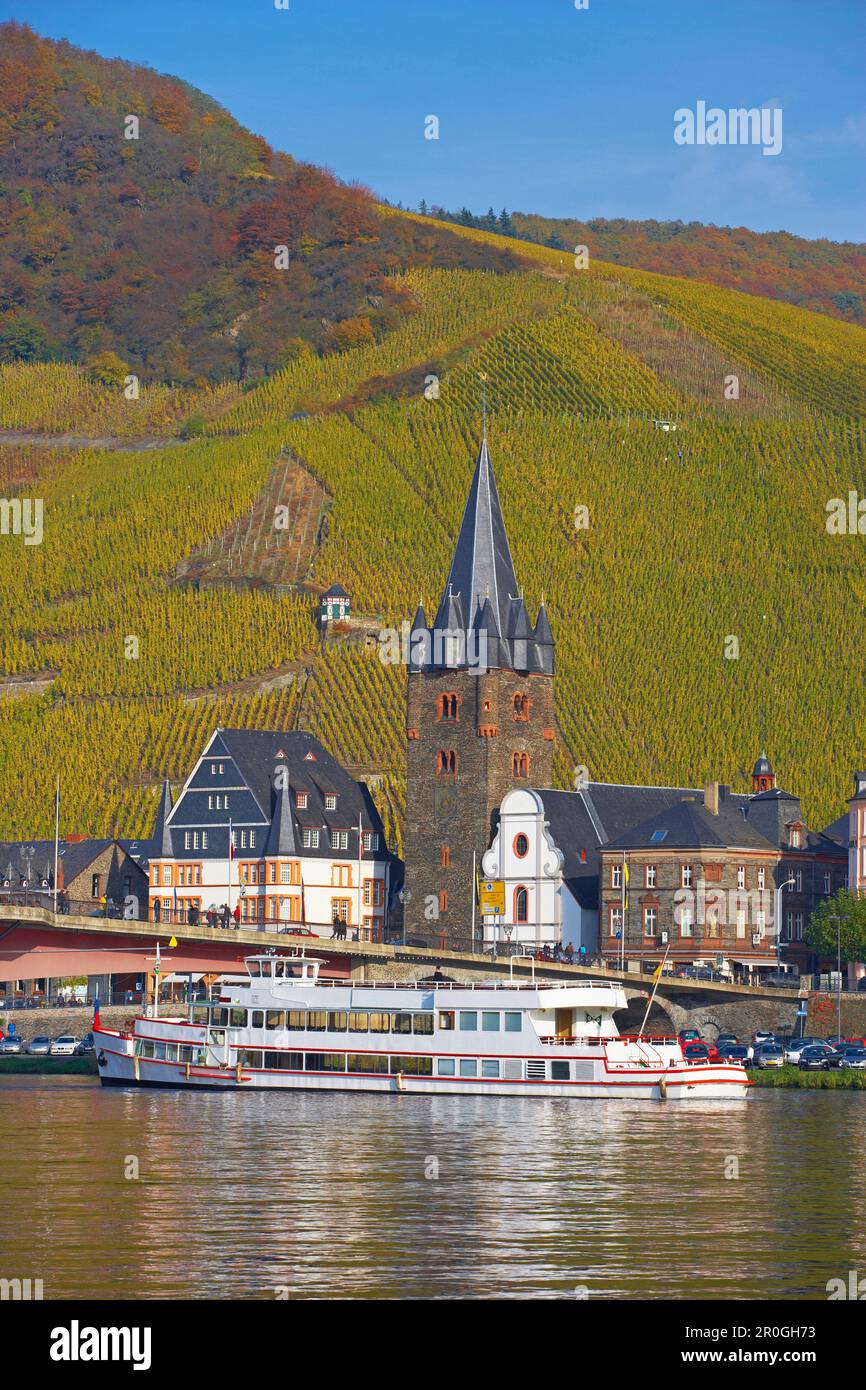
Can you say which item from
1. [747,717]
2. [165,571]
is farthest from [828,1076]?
[165,571]

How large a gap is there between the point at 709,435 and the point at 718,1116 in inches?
4607

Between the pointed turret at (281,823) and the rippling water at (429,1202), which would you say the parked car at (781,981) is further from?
the rippling water at (429,1202)

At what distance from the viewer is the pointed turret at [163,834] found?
130 metres

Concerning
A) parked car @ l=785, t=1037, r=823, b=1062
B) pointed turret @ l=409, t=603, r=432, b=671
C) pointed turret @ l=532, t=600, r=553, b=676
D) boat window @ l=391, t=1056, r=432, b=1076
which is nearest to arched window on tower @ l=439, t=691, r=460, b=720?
pointed turret @ l=409, t=603, r=432, b=671

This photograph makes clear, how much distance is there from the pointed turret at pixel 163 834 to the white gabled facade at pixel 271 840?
A: 0.16 feet

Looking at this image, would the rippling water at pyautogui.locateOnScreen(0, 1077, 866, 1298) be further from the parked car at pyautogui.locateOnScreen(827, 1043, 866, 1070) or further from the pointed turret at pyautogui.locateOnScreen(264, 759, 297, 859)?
the pointed turret at pyautogui.locateOnScreen(264, 759, 297, 859)

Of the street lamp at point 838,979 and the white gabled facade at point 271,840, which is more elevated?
the white gabled facade at point 271,840

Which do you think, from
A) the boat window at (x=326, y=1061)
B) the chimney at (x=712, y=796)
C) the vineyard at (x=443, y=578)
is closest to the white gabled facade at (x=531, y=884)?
the chimney at (x=712, y=796)

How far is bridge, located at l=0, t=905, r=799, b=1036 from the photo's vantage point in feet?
311

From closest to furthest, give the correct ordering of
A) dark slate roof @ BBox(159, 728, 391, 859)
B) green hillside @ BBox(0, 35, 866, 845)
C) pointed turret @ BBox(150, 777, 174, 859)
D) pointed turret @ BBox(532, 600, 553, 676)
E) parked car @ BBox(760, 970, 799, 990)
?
parked car @ BBox(760, 970, 799, 990) < pointed turret @ BBox(532, 600, 553, 676) < dark slate roof @ BBox(159, 728, 391, 859) < pointed turret @ BBox(150, 777, 174, 859) < green hillside @ BBox(0, 35, 866, 845)

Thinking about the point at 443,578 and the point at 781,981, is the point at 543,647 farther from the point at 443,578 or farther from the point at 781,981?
the point at 443,578

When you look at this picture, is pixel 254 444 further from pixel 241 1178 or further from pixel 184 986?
pixel 241 1178

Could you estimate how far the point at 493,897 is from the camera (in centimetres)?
11919

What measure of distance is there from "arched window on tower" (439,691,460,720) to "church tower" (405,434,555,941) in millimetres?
47
